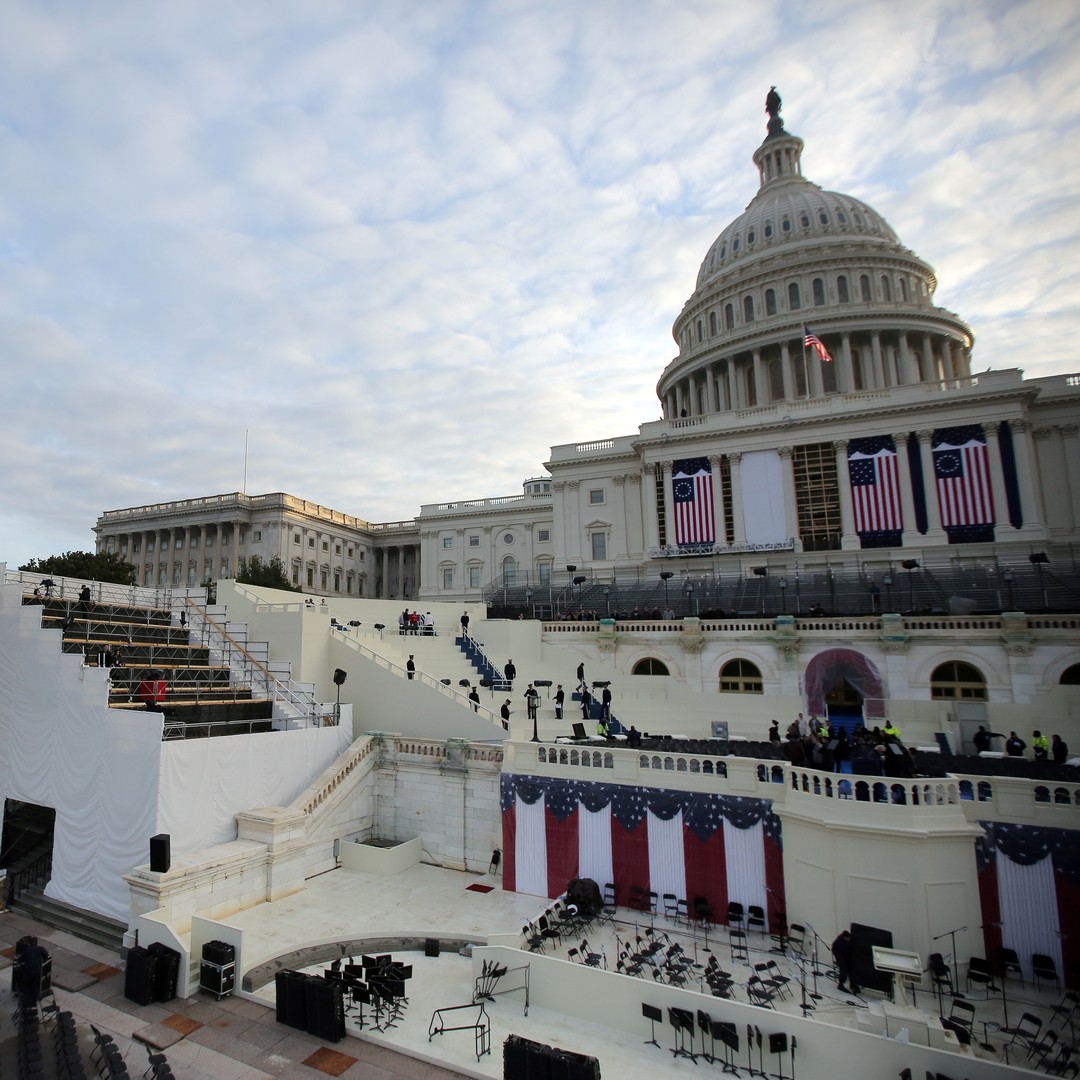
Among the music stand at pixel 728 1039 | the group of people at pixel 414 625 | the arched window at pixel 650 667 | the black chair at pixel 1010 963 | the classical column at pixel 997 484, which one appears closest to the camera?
the music stand at pixel 728 1039

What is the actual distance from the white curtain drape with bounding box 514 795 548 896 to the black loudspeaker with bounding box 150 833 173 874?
869 centimetres

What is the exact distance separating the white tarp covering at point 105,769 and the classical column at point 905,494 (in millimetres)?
40438

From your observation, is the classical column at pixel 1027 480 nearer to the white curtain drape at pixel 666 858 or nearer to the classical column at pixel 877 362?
the classical column at pixel 877 362

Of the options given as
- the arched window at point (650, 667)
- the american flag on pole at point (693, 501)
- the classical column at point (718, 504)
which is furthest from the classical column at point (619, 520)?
the arched window at point (650, 667)

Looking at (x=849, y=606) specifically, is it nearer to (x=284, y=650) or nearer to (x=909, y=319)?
(x=284, y=650)

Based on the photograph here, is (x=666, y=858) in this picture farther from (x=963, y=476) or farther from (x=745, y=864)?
(x=963, y=476)

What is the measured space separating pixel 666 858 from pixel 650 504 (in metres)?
38.8

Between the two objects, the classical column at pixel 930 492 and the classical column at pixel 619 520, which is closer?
the classical column at pixel 930 492

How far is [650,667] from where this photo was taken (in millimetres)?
35844

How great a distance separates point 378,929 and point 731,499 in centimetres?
4159

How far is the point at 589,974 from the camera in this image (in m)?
12.6

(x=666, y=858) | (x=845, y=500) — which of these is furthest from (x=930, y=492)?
(x=666, y=858)

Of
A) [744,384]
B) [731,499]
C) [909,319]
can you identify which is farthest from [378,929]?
[909,319]

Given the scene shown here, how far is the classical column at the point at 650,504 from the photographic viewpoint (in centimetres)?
5312
